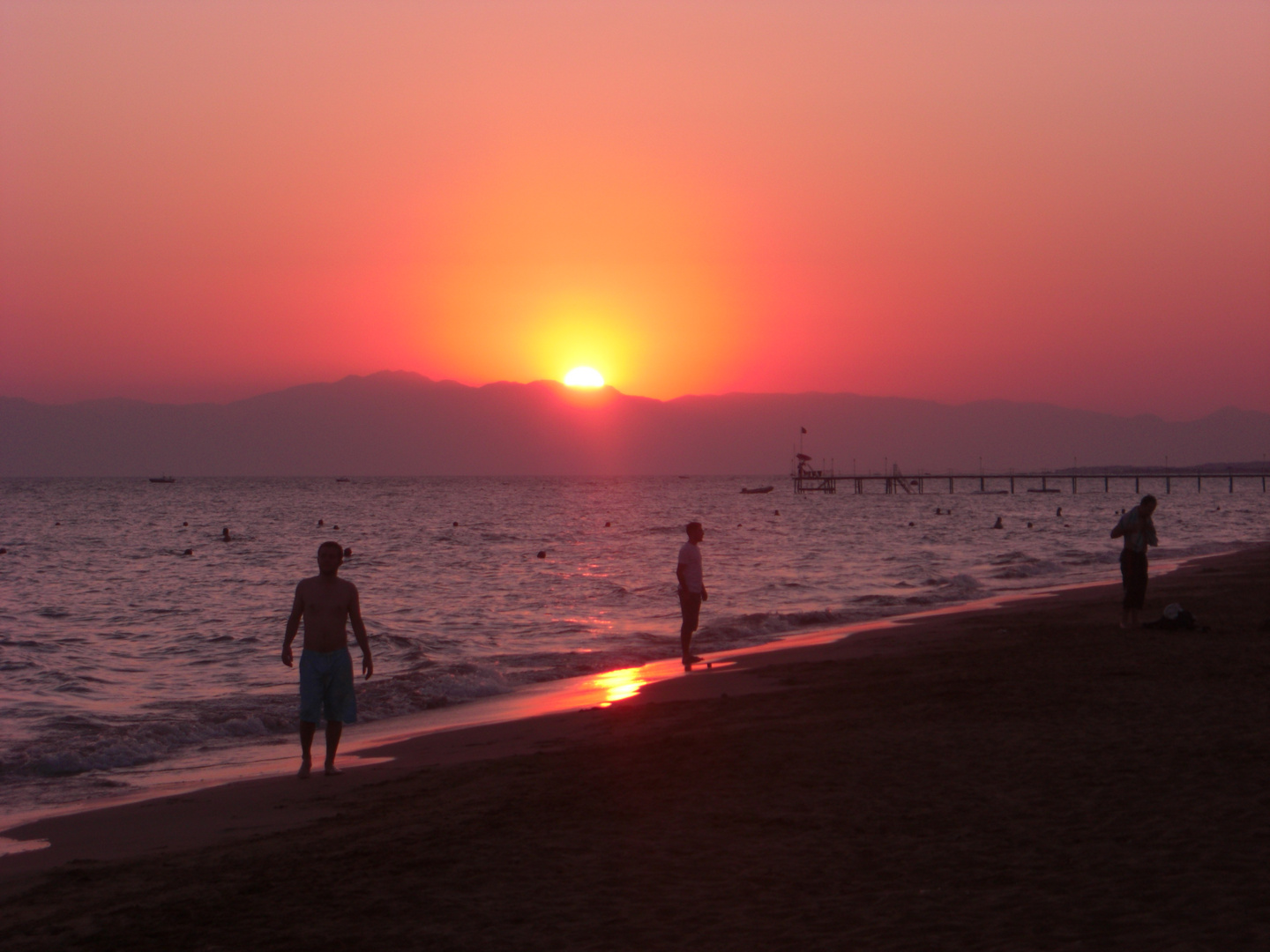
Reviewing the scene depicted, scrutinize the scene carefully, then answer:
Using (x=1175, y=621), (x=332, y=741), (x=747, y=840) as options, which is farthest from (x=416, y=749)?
(x=1175, y=621)

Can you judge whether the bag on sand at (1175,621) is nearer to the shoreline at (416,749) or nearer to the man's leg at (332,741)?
the shoreline at (416,749)

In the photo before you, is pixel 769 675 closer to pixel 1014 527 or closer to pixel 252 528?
pixel 1014 527

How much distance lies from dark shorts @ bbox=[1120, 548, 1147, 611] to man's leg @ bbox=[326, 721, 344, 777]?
1088 centimetres

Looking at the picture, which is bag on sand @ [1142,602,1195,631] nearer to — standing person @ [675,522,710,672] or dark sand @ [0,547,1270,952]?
dark sand @ [0,547,1270,952]

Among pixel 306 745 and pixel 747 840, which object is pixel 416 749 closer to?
pixel 306 745

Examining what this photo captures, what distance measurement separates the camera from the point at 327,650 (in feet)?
29.2

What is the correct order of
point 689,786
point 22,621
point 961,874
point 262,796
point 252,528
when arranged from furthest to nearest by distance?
1. point 252,528
2. point 22,621
3. point 262,796
4. point 689,786
5. point 961,874

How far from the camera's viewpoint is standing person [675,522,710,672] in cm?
1474

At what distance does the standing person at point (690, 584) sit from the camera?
14742mm

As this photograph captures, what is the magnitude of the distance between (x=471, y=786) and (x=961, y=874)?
12.8 feet

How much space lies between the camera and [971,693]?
34.4 ft

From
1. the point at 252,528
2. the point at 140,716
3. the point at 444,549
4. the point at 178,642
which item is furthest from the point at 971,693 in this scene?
the point at 252,528

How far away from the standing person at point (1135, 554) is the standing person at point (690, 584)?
5660mm

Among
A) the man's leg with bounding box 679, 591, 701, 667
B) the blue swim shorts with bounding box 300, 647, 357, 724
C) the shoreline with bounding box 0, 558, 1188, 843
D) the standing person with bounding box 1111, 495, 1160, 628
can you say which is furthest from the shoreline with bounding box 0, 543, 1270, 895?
the standing person with bounding box 1111, 495, 1160, 628
